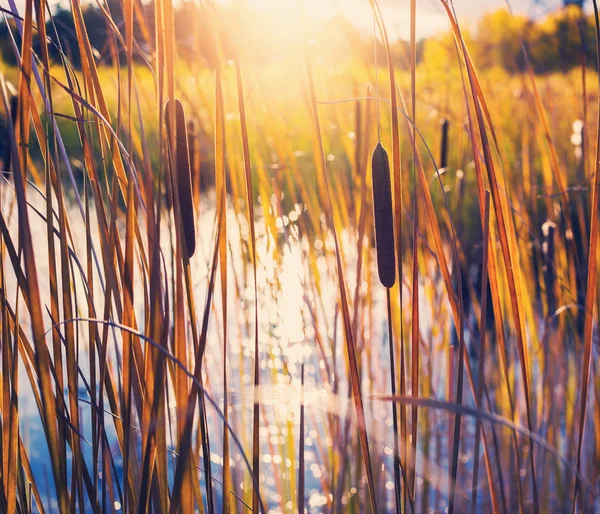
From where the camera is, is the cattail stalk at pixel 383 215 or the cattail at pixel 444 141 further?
the cattail at pixel 444 141

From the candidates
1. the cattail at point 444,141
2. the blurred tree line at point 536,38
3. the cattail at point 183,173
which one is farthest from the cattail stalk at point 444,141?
the cattail at point 183,173

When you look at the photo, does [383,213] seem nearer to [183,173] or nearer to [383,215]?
[383,215]

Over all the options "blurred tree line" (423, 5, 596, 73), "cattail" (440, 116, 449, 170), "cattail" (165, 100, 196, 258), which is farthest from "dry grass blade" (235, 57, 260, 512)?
"cattail" (440, 116, 449, 170)

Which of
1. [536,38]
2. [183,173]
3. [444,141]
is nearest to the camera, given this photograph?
[183,173]

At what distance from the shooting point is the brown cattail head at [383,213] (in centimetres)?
67

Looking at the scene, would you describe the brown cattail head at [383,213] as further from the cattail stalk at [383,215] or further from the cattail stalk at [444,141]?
the cattail stalk at [444,141]

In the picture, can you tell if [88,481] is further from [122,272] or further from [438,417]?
[438,417]

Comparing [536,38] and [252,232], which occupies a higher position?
[536,38]

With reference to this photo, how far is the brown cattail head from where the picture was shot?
668 mm

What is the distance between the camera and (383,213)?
2.23ft

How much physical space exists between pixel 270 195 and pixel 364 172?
35 cm

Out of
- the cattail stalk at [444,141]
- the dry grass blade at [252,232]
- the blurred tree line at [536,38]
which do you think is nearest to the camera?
the dry grass blade at [252,232]

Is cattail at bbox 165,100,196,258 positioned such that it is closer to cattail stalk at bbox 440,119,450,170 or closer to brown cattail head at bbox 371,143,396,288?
brown cattail head at bbox 371,143,396,288

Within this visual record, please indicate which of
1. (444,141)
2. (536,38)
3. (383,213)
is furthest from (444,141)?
(536,38)
